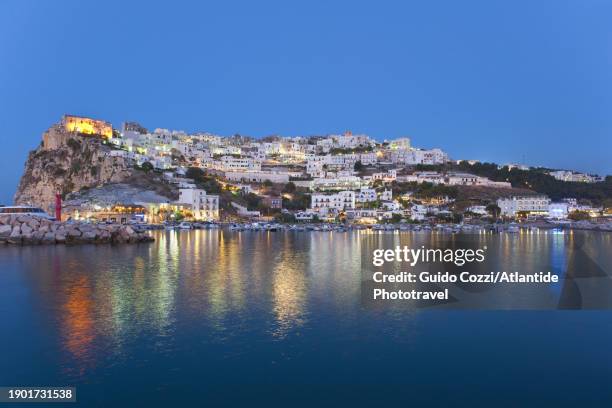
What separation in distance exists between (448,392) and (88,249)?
22.7 m

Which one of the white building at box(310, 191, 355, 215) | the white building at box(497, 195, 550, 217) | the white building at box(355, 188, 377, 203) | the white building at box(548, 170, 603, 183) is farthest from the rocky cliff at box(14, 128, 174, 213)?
the white building at box(548, 170, 603, 183)

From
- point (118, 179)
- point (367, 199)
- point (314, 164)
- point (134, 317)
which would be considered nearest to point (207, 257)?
point (134, 317)

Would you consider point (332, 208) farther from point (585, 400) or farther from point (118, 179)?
point (585, 400)

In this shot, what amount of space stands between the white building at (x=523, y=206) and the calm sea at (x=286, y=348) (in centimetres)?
5958

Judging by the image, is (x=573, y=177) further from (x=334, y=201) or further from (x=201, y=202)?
(x=201, y=202)

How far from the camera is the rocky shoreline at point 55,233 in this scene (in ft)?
93.4

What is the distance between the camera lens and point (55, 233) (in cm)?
2908

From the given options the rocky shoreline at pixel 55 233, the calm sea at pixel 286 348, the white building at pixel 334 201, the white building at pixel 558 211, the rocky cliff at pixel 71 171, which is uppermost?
the rocky cliff at pixel 71 171

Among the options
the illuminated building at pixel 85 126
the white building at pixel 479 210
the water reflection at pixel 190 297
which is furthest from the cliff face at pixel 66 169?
the water reflection at pixel 190 297

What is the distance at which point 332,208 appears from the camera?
225 ft

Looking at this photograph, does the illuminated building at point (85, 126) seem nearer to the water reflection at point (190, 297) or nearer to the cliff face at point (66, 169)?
the cliff face at point (66, 169)

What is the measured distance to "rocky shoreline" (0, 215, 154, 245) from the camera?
93.4ft

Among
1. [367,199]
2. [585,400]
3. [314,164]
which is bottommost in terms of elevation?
[585,400]

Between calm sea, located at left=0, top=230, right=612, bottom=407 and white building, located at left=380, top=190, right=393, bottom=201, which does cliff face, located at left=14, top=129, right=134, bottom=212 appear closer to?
white building, located at left=380, top=190, right=393, bottom=201
